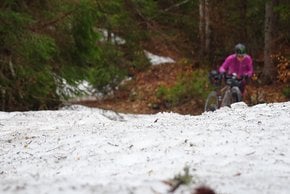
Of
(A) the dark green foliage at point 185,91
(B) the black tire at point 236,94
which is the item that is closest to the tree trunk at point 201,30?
(A) the dark green foliage at point 185,91

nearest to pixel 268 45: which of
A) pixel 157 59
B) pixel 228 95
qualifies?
pixel 157 59

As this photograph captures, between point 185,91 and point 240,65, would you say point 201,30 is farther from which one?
point 240,65

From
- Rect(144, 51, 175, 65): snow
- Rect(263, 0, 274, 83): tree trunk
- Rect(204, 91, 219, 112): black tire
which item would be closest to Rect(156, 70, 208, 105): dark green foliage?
Rect(263, 0, 274, 83): tree trunk

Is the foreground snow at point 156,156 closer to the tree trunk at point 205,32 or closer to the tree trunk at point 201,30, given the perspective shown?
the tree trunk at point 205,32

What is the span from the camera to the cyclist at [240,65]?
10859mm

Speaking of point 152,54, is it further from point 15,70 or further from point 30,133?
point 30,133

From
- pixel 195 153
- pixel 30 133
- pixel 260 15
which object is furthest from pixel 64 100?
pixel 195 153

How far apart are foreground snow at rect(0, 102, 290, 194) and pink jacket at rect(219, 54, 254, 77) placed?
3.44 m

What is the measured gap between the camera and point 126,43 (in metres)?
25.3

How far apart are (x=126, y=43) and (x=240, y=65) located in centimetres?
1470

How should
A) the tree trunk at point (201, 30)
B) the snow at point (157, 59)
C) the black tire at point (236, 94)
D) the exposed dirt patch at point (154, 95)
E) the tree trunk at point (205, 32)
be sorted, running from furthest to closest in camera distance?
the snow at point (157, 59) < the tree trunk at point (201, 30) < the tree trunk at point (205, 32) < the exposed dirt patch at point (154, 95) < the black tire at point (236, 94)

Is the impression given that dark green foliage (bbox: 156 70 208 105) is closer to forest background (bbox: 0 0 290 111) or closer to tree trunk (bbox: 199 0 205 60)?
forest background (bbox: 0 0 290 111)

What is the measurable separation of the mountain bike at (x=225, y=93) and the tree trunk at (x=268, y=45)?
27.3 ft

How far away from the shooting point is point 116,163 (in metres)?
4.78
